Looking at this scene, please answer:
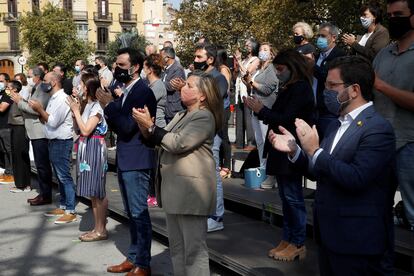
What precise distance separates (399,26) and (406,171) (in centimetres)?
100

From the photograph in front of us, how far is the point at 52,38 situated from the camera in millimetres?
49344

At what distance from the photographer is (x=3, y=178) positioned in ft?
35.4

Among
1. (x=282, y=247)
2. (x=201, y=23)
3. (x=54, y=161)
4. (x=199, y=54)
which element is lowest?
(x=282, y=247)

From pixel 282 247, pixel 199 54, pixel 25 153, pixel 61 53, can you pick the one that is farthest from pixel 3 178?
pixel 61 53

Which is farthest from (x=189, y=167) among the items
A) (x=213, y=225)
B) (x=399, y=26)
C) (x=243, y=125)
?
(x=243, y=125)

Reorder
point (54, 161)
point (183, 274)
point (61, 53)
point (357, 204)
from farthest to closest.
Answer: point (61, 53), point (54, 161), point (183, 274), point (357, 204)

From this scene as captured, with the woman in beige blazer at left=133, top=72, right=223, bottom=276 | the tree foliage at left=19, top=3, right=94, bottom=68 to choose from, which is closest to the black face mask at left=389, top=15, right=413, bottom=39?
the woman in beige blazer at left=133, top=72, right=223, bottom=276

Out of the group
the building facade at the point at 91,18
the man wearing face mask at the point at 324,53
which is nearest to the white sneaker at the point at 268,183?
the man wearing face mask at the point at 324,53

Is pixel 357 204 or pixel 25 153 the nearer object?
pixel 357 204

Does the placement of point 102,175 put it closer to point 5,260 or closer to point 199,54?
point 5,260

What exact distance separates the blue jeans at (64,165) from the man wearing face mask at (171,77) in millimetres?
1553

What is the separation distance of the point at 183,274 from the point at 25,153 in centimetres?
632

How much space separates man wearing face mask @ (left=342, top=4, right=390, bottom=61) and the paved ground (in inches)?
128

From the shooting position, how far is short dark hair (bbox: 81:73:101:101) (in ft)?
20.2
